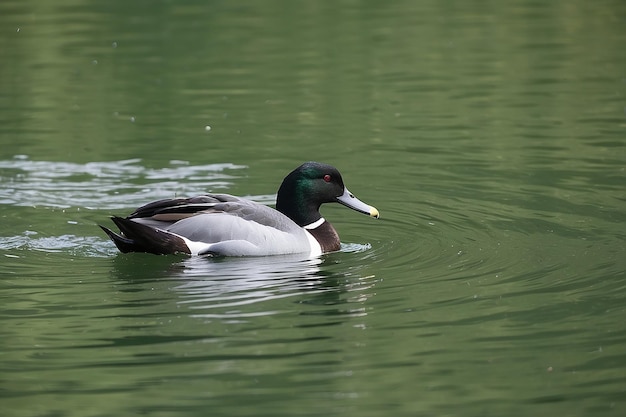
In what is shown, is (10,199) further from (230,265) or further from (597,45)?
(597,45)

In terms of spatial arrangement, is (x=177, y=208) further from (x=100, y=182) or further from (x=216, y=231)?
(x=100, y=182)

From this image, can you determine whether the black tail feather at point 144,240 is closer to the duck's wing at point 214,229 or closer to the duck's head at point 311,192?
the duck's wing at point 214,229

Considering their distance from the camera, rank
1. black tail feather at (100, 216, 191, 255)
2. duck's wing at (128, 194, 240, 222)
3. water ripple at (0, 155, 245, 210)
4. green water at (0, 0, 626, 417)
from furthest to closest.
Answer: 1. water ripple at (0, 155, 245, 210)
2. duck's wing at (128, 194, 240, 222)
3. black tail feather at (100, 216, 191, 255)
4. green water at (0, 0, 626, 417)

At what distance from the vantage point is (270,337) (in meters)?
8.76

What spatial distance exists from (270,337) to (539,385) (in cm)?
191

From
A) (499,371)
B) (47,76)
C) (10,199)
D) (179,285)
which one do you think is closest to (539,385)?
(499,371)

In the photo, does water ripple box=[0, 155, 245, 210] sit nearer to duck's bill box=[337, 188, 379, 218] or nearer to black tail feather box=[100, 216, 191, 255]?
black tail feather box=[100, 216, 191, 255]

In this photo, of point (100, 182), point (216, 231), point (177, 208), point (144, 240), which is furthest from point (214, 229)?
point (100, 182)

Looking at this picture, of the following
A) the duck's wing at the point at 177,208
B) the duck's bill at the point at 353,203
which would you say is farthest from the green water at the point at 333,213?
the duck's wing at the point at 177,208

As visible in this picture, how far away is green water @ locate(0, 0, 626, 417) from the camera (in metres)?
8.01

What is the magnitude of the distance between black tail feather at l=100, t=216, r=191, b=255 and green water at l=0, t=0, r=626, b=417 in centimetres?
13

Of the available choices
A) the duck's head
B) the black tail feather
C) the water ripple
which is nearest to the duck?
the black tail feather

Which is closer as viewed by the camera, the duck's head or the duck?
the duck

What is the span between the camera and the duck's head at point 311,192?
1201 cm
